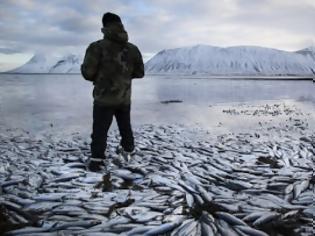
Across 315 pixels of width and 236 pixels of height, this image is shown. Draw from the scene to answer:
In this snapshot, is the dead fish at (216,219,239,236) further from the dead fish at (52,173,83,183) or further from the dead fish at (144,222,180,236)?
the dead fish at (52,173,83,183)

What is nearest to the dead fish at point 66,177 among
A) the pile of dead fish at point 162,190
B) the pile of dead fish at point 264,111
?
the pile of dead fish at point 162,190

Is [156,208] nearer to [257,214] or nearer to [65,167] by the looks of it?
[257,214]

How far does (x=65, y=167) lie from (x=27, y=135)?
15.7ft

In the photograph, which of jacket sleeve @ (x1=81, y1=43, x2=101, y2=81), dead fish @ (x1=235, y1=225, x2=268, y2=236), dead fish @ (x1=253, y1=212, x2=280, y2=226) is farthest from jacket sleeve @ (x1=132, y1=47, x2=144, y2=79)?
dead fish @ (x1=235, y1=225, x2=268, y2=236)

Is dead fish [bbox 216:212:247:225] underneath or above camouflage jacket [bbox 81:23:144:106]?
underneath

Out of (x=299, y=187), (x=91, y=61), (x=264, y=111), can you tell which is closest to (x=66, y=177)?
(x=91, y=61)

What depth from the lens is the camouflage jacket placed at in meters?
7.50

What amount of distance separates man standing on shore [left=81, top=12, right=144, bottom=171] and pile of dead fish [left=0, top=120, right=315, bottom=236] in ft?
2.30

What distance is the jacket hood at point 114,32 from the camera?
7512 mm

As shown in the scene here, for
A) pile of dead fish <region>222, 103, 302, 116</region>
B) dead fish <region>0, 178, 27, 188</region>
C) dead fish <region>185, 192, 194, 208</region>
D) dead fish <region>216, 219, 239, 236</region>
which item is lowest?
dead fish <region>216, 219, 239, 236</region>

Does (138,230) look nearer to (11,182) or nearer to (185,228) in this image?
(185,228)

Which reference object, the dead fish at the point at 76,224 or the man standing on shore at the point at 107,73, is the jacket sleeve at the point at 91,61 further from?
the dead fish at the point at 76,224

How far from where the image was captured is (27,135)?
11.8 metres

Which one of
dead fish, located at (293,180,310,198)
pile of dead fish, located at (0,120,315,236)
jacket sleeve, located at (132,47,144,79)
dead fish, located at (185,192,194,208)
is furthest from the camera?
jacket sleeve, located at (132,47,144,79)
